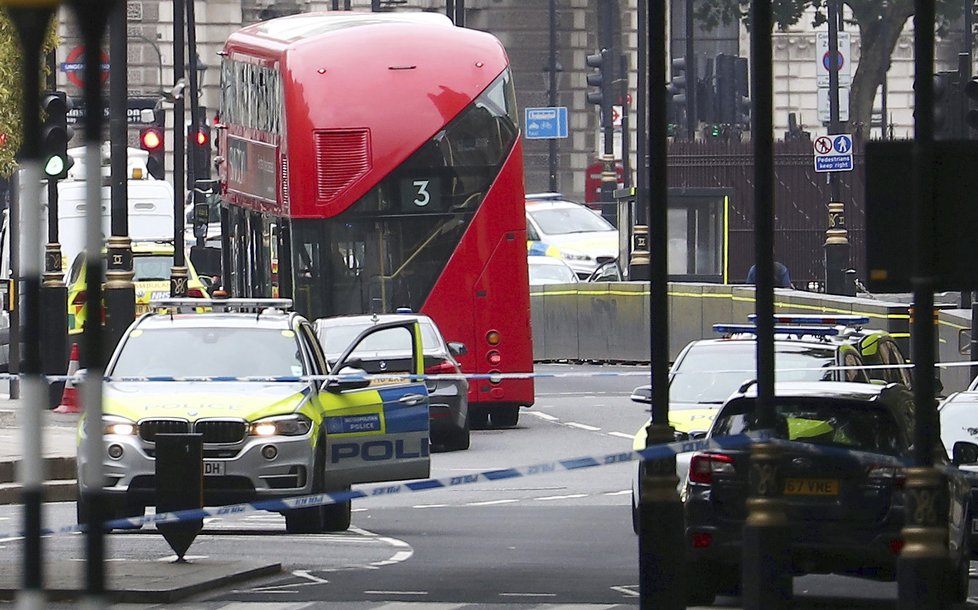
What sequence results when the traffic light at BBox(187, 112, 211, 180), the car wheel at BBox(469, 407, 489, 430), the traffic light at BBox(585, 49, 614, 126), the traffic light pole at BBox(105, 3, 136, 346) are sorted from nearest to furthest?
the traffic light pole at BBox(105, 3, 136, 346) → the car wheel at BBox(469, 407, 489, 430) → the traffic light at BBox(187, 112, 211, 180) → the traffic light at BBox(585, 49, 614, 126)

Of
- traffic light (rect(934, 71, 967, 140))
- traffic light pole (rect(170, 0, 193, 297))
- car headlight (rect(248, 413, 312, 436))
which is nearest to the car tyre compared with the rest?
traffic light (rect(934, 71, 967, 140))

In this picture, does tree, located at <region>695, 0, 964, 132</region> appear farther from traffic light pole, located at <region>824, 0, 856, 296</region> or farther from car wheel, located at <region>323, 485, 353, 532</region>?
car wheel, located at <region>323, 485, 353, 532</region>

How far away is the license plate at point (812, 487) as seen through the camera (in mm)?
12141

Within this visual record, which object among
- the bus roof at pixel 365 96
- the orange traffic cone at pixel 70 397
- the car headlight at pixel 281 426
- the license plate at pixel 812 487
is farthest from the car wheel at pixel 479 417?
the license plate at pixel 812 487

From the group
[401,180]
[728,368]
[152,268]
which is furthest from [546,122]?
[728,368]

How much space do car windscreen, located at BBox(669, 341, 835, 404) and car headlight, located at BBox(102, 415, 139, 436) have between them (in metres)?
4.00

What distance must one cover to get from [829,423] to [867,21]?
42.9 m

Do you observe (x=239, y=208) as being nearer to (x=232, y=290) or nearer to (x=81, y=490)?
(x=232, y=290)

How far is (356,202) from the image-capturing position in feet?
81.0

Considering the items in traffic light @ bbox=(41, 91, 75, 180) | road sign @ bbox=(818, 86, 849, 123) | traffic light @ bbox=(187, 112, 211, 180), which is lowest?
traffic light @ bbox=(41, 91, 75, 180)

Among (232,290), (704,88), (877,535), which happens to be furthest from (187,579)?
(704,88)

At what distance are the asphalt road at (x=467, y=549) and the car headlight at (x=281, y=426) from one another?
750 millimetres

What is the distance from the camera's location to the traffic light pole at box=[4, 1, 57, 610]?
5660mm

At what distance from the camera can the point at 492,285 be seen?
2520 centimetres
